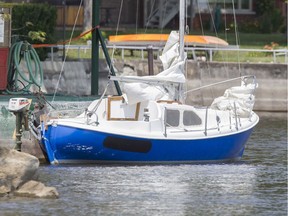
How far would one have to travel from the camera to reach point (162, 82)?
34.9 meters

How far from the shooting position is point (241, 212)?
88.2ft

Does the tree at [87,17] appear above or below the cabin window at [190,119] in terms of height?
above

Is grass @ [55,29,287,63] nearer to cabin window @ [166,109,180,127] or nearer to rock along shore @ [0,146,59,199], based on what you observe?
cabin window @ [166,109,180,127]

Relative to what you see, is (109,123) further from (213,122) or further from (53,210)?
A: (53,210)

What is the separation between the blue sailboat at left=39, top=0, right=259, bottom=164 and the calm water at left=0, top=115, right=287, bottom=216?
0.40 metres

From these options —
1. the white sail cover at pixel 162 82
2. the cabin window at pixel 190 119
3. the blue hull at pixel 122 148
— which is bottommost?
the blue hull at pixel 122 148

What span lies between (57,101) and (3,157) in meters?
8.54

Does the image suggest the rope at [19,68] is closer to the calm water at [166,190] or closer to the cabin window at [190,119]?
the cabin window at [190,119]

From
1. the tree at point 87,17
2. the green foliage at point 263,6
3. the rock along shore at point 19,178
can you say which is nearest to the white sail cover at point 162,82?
the rock along shore at point 19,178

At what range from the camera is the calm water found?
26.8 metres

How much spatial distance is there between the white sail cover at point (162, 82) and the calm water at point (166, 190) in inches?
68.5

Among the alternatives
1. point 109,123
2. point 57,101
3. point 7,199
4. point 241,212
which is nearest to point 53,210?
point 7,199

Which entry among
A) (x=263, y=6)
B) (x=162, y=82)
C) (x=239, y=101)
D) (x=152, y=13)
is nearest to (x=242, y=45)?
(x=152, y=13)

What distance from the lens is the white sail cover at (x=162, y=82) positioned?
1321 inches
